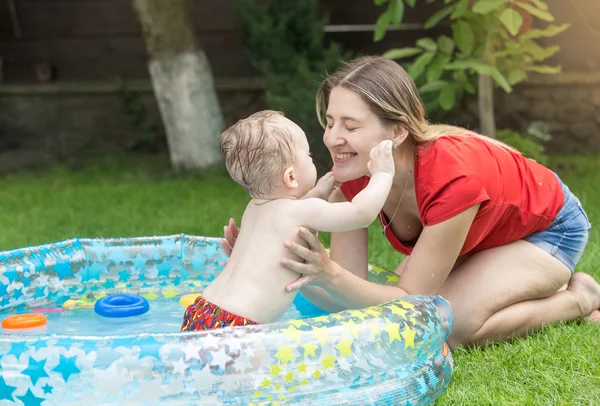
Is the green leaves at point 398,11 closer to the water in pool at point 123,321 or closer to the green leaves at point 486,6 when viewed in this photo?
the green leaves at point 486,6

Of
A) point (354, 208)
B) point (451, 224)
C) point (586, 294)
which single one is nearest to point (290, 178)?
point (354, 208)

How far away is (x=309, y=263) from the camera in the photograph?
2.60m

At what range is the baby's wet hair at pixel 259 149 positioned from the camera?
2.56 meters

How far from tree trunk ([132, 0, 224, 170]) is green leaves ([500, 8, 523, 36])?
10.8 ft

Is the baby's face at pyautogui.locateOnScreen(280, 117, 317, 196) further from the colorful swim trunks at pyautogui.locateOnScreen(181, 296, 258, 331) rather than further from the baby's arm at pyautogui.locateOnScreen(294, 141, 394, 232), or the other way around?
the colorful swim trunks at pyautogui.locateOnScreen(181, 296, 258, 331)

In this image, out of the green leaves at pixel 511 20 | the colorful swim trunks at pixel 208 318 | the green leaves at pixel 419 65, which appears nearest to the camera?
the colorful swim trunks at pixel 208 318

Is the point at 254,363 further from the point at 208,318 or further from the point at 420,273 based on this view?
the point at 420,273

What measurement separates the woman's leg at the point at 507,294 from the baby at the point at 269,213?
0.67 metres

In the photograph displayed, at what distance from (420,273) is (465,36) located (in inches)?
111

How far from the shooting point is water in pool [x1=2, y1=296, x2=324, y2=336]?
3.21m

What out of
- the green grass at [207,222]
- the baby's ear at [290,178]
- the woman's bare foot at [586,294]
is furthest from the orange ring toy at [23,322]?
the woman's bare foot at [586,294]

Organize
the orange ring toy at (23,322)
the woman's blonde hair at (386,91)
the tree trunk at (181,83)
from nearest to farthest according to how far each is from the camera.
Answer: the woman's blonde hair at (386,91) < the orange ring toy at (23,322) < the tree trunk at (181,83)

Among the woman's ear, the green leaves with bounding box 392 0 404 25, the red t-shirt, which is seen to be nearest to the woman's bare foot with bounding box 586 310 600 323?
the red t-shirt

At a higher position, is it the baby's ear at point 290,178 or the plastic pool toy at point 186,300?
the baby's ear at point 290,178
